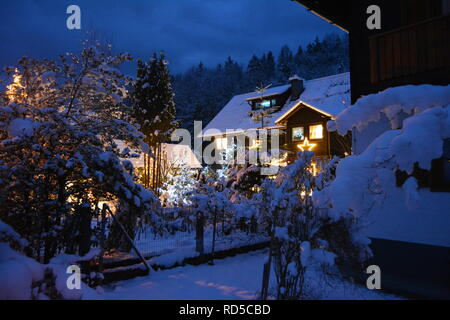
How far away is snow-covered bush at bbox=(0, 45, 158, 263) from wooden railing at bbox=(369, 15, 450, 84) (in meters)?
5.78

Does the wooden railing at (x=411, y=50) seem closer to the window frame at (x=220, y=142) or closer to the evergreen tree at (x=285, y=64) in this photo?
the window frame at (x=220, y=142)

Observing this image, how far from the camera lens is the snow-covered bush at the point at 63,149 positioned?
5098 mm

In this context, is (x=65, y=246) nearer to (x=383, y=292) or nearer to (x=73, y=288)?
(x=73, y=288)

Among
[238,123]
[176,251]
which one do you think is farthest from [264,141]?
[176,251]

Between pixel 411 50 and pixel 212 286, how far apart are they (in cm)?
648

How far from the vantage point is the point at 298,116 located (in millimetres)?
22172

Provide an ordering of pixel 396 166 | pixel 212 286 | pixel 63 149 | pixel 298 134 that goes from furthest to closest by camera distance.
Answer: pixel 298 134 < pixel 212 286 < pixel 63 149 < pixel 396 166

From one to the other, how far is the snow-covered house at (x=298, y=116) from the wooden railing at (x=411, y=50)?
9.96 meters

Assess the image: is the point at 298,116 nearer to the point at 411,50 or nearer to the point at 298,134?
the point at 298,134

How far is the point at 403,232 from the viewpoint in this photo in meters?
5.43

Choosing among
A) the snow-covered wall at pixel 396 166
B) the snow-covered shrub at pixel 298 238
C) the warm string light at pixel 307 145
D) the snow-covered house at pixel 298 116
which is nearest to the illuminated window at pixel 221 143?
the snow-covered house at pixel 298 116

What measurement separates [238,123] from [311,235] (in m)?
23.5

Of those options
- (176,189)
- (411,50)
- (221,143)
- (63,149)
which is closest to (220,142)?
(221,143)

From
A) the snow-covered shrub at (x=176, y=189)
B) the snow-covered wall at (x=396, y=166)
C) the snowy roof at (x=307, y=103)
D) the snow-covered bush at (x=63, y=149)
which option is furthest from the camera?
the snowy roof at (x=307, y=103)
